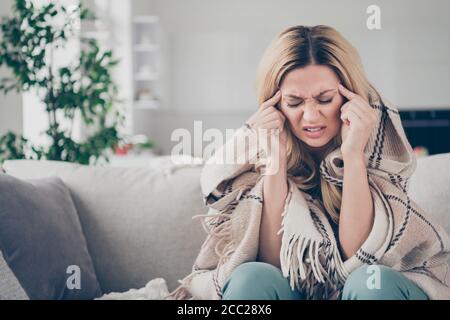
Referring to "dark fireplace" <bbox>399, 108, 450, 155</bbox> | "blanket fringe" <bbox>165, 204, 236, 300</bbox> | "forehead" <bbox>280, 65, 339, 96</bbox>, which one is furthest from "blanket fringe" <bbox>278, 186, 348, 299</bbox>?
"dark fireplace" <bbox>399, 108, 450, 155</bbox>

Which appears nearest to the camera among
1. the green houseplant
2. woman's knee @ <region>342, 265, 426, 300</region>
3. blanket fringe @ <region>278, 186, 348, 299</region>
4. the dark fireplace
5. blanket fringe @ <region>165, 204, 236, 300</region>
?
woman's knee @ <region>342, 265, 426, 300</region>

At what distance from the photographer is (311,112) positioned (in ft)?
3.41

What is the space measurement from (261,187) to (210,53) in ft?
12.6

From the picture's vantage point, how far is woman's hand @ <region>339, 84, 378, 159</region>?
40.3 inches

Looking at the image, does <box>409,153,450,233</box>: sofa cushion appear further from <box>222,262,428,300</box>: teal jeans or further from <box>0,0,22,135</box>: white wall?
<box>0,0,22,135</box>: white wall

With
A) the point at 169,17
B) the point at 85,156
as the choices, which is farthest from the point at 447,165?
the point at 169,17

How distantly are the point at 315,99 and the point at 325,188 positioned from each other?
0.16m

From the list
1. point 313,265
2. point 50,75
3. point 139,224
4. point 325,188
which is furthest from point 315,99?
point 50,75

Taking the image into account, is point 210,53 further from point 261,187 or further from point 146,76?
point 261,187

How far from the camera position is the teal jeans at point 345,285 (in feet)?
2.91

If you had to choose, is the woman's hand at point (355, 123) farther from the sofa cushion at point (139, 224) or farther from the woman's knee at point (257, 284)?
the sofa cushion at point (139, 224)

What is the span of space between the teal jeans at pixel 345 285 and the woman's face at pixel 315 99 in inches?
10.1

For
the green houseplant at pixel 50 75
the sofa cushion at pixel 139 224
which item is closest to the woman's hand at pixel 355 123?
the sofa cushion at pixel 139 224
